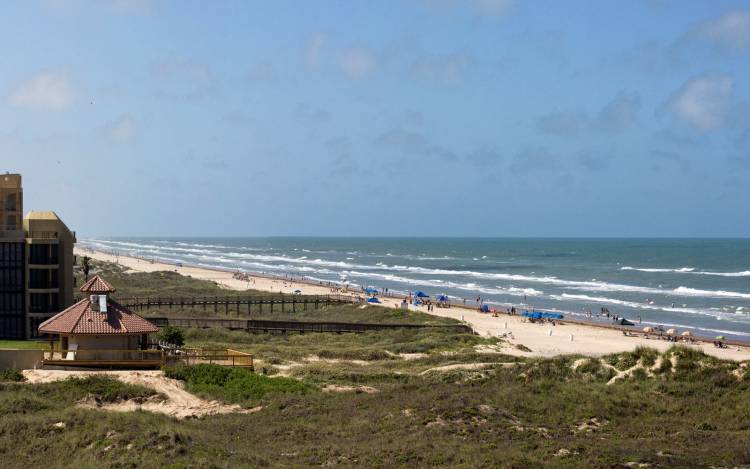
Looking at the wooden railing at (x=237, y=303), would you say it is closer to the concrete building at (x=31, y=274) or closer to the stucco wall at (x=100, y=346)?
the concrete building at (x=31, y=274)

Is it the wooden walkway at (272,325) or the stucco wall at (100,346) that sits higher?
the stucco wall at (100,346)

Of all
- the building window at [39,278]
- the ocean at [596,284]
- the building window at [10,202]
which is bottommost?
the ocean at [596,284]

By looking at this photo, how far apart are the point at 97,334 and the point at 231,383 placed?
5117 mm

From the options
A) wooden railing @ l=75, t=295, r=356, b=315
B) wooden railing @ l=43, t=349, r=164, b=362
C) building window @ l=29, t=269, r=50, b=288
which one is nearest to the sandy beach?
wooden railing @ l=75, t=295, r=356, b=315

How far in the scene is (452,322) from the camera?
200ft

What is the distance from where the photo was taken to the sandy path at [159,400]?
25484mm

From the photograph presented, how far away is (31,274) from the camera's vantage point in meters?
35.7

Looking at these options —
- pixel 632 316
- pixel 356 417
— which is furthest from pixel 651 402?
pixel 632 316

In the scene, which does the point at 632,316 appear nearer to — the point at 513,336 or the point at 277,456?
the point at 513,336

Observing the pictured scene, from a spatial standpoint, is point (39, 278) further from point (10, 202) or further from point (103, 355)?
point (103, 355)

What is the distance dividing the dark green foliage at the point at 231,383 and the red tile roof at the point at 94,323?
2.13 metres

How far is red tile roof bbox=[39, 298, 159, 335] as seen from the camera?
28734 mm

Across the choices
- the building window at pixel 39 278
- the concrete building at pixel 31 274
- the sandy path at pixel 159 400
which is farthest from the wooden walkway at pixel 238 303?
the sandy path at pixel 159 400

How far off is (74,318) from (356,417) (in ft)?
38.0
